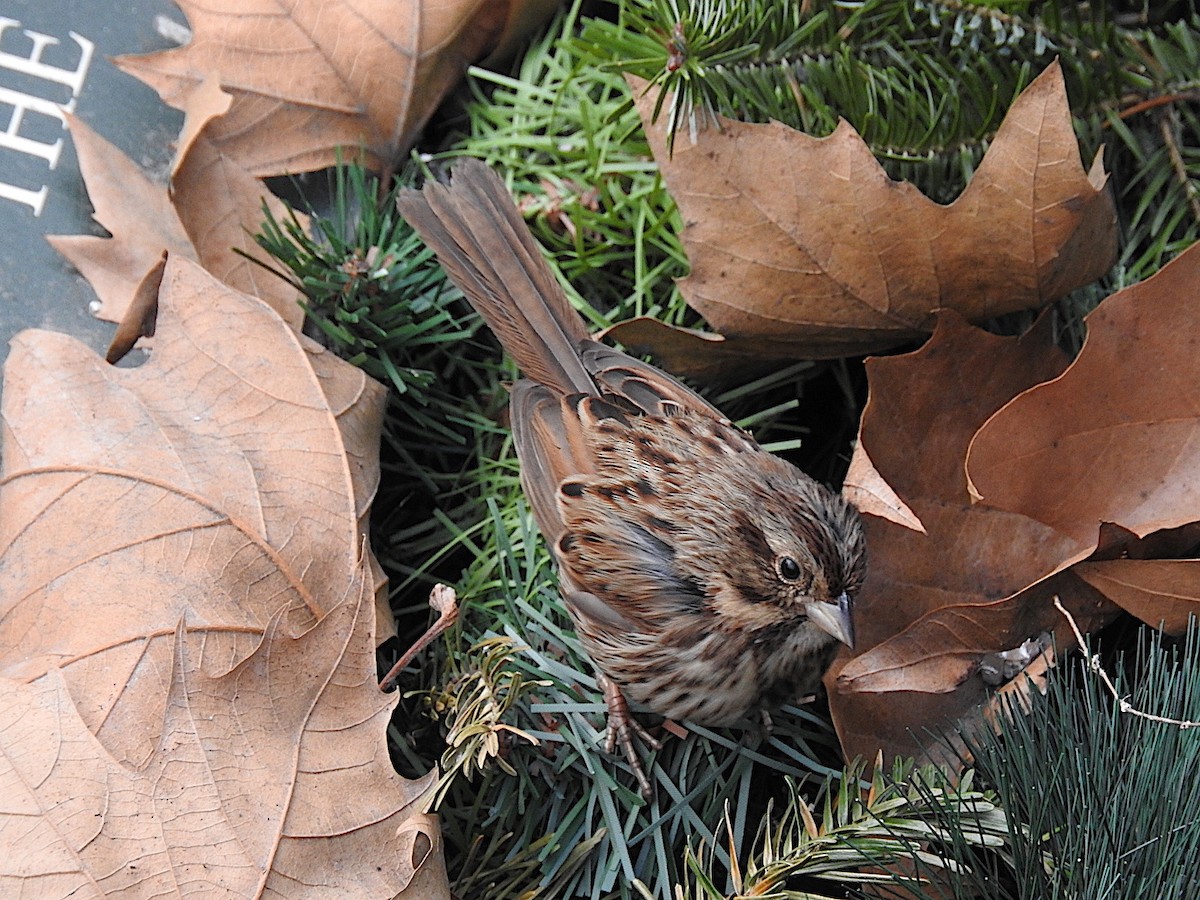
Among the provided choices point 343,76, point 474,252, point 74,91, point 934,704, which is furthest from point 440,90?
point 934,704

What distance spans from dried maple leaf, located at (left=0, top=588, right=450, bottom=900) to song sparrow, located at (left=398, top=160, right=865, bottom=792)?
0.41 metres

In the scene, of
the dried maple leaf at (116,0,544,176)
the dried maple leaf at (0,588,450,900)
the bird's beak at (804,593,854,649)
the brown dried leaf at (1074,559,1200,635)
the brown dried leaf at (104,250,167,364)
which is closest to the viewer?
the dried maple leaf at (0,588,450,900)

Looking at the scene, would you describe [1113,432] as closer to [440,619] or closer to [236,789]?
[440,619]

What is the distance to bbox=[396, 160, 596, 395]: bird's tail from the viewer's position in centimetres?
210

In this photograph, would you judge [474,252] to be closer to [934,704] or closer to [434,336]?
[434,336]

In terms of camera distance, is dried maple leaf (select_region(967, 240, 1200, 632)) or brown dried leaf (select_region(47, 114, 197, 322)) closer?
dried maple leaf (select_region(967, 240, 1200, 632))

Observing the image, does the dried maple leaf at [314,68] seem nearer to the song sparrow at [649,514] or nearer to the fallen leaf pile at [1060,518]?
the song sparrow at [649,514]

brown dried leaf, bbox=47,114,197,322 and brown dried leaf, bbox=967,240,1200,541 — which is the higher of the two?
brown dried leaf, bbox=967,240,1200,541

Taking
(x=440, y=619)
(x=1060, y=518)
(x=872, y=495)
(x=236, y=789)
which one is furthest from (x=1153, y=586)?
(x=236, y=789)

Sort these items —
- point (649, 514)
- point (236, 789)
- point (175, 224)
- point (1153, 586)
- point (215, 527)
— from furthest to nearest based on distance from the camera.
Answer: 1. point (175, 224)
2. point (649, 514)
3. point (215, 527)
4. point (1153, 586)
5. point (236, 789)

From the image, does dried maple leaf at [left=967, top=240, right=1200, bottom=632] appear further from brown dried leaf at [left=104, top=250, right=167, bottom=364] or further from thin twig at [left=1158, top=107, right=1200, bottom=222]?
brown dried leaf at [left=104, top=250, right=167, bottom=364]

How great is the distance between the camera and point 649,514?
6.70 feet

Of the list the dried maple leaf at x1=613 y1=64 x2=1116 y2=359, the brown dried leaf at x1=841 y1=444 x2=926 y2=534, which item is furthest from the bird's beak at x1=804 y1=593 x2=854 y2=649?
the dried maple leaf at x1=613 y1=64 x2=1116 y2=359

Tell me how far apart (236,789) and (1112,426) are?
1.32m
